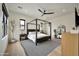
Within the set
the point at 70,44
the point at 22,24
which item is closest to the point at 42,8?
the point at 22,24

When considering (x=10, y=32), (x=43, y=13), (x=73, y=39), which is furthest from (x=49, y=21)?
(x=10, y=32)

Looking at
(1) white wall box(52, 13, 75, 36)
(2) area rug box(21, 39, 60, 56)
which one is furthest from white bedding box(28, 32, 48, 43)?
(1) white wall box(52, 13, 75, 36)

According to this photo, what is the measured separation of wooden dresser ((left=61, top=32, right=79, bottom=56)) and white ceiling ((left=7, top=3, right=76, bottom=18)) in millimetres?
430

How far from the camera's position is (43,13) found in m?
1.95

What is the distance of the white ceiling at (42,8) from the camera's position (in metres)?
1.90

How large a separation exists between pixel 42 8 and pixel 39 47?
0.71 meters

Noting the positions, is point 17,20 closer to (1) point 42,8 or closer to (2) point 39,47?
(1) point 42,8

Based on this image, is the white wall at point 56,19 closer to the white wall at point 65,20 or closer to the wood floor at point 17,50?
the white wall at point 65,20

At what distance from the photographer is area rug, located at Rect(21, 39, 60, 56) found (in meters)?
1.91

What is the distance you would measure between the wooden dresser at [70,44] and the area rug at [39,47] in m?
0.13

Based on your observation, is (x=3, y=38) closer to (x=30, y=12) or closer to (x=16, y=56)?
(x=16, y=56)

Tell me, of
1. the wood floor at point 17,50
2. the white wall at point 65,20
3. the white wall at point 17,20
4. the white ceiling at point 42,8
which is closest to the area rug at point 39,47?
the wood floor at point 17,50

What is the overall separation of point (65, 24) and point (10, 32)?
1.00m

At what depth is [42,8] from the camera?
194cm
